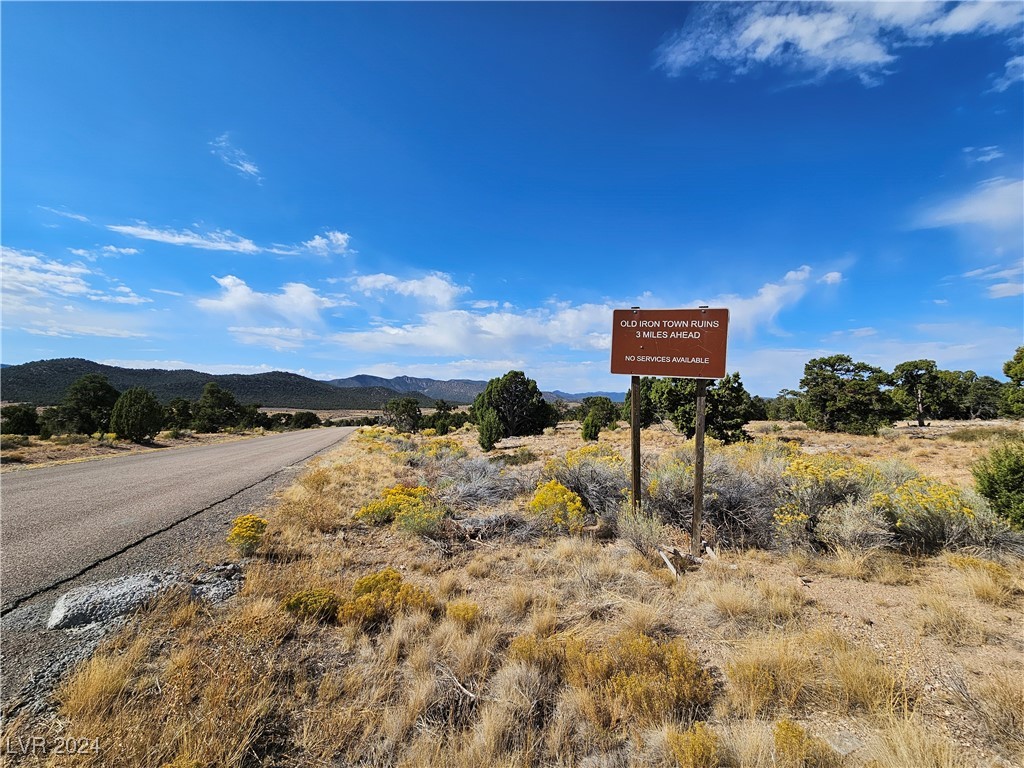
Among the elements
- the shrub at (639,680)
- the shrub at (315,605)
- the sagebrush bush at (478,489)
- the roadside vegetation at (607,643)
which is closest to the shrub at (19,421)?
the sagebrush bush at (478,489)

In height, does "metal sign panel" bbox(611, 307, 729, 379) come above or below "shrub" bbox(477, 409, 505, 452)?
above

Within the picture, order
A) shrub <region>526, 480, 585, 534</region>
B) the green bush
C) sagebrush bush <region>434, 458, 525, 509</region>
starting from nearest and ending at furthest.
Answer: the green bush
shrub <region>526, 480, 585, 534</region>
sagebrush bush <region>434, 458, 525, 509</region>

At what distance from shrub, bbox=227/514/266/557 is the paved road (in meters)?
1.60

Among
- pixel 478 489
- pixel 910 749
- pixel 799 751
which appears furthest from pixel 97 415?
pixel 910 749

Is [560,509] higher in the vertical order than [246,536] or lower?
higher

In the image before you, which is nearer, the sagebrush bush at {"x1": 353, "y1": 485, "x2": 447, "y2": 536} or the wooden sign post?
the wooden sign post

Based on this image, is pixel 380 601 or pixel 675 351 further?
pixel 675 351

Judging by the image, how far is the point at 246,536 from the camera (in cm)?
568

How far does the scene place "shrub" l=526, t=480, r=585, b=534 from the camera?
6672 mm

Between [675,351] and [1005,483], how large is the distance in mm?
4822

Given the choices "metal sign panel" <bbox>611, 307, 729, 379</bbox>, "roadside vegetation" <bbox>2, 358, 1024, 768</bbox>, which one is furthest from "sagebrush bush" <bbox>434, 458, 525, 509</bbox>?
"metal sign panel" <bbox>611, 307, 729, 379</bbox>

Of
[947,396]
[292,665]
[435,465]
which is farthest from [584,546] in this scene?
[947,396]

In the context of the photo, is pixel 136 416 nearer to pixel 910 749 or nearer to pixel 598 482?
pixel 598 482

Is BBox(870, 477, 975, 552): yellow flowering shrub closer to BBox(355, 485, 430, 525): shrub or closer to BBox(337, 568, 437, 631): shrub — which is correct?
BBox(337, 568, 437, 631): shrub
